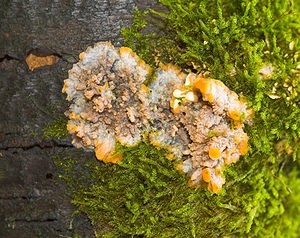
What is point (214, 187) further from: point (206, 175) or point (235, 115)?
point (235, 115)

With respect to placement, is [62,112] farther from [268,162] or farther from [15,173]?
[268,162]

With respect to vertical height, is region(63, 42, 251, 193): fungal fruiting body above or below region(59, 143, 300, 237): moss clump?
above

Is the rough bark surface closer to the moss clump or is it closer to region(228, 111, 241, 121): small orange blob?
the moss clump

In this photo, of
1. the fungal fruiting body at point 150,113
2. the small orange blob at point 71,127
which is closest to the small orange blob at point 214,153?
the fungal fruiting body at point 150,113

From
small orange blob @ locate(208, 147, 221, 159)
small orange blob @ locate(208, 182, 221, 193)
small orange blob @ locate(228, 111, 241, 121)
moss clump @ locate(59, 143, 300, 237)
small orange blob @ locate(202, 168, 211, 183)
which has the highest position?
small orange blob @ locate(228, 111, 241, 121)

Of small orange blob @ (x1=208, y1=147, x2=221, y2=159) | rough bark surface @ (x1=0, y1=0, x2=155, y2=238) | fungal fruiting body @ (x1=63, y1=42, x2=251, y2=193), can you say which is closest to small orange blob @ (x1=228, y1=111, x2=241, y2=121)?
fungal fruiting body @ (x1=63, y1=42, x2=251, y2=193)

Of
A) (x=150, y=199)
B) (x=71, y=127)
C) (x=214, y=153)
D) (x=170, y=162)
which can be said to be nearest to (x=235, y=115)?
(x=214, y=153)

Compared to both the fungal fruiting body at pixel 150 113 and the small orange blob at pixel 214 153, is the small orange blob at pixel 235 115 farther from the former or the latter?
the small orange blob at pixel 214 153
